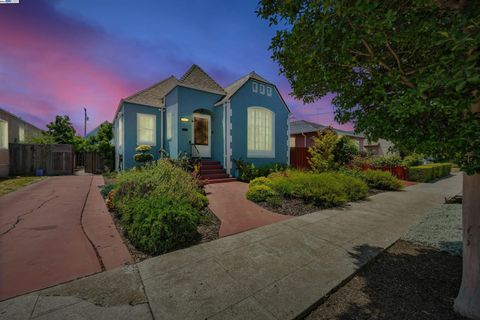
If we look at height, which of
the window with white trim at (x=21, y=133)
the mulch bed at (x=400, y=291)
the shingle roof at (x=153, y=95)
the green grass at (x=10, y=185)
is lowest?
the mulch bed at (x=400, y=291)

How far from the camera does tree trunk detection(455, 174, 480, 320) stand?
6.41 feet

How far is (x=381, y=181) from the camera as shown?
9.02 m

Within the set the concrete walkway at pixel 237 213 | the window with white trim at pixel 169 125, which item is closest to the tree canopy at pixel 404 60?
the concrete walkway at pixel 237 213

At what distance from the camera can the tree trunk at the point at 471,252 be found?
1955mm

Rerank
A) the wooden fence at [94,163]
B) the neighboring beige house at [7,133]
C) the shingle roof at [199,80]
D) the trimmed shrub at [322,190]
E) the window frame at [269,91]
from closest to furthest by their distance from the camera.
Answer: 1. the trimmed shrub at [322,190]
2. the shingle roof at [199,80]
3. the neighboring beige house at [7,133]
4. the window frame at [269,91]
5. the wooden fence at [94,163]

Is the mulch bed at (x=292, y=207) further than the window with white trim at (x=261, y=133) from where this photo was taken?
No

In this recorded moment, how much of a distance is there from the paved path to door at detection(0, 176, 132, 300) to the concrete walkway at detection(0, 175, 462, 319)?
0.27 m

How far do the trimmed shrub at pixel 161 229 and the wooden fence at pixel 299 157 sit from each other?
1056 centimetres

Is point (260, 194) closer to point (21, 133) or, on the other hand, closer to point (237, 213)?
point (237, 213)

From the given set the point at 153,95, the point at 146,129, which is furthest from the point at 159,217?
the point at 153,95

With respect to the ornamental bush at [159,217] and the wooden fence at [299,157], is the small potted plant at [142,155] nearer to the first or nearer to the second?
the ornamental bush at [159,217]

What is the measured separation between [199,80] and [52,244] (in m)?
9.53

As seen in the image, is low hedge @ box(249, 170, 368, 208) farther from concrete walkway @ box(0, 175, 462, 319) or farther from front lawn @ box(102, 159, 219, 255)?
front lawn @ box(102, 159, 219, 255)

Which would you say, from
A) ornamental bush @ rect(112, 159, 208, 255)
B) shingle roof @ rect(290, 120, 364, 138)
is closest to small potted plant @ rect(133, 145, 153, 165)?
ornamental bush @ rect(112, 159, 208, 255)
